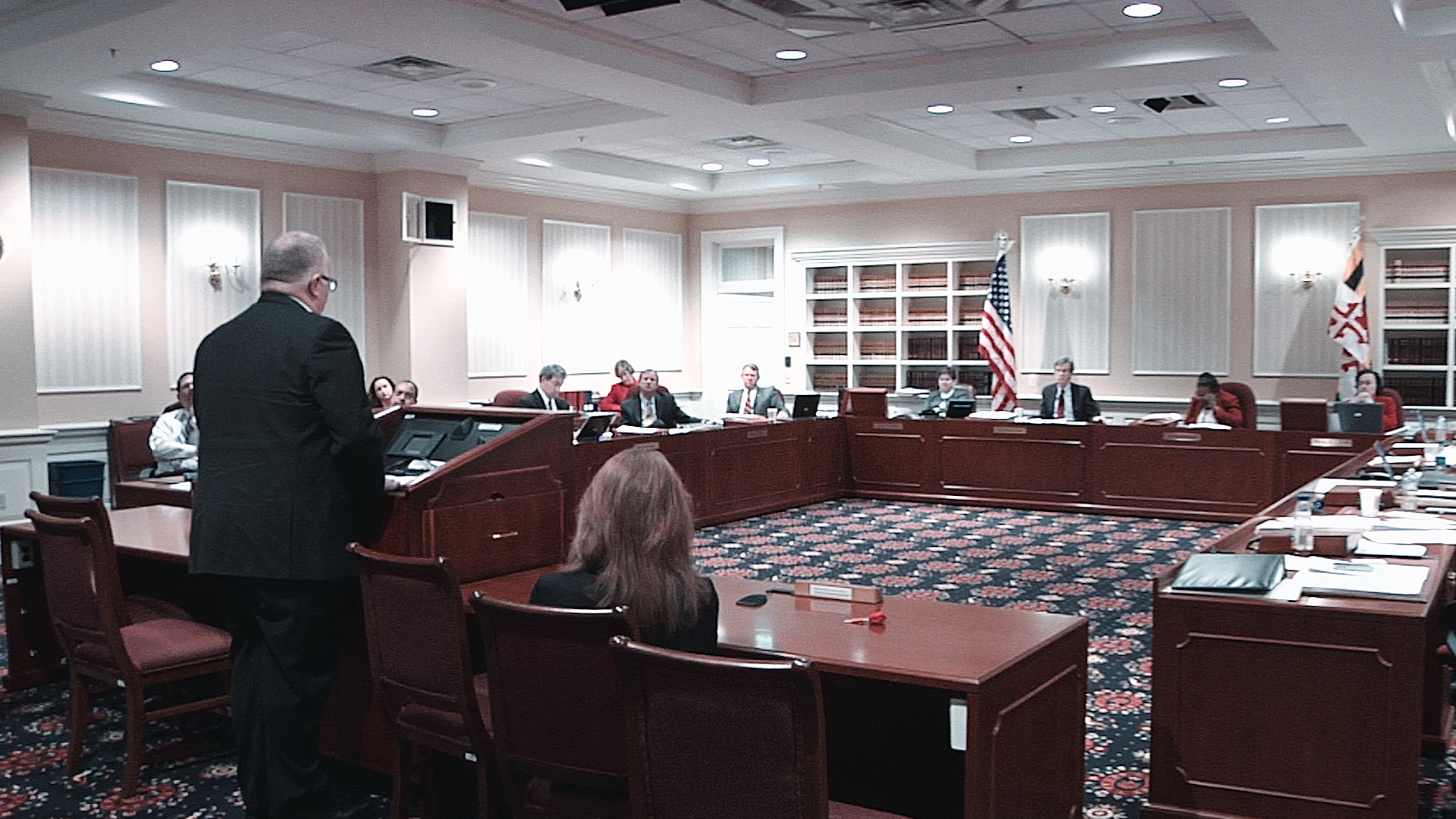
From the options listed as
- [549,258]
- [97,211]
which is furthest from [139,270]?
[549,258]

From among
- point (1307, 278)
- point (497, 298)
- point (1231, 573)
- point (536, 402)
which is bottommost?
point (1231, 573)

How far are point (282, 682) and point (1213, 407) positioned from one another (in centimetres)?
895

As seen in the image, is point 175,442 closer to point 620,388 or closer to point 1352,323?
point 620,388

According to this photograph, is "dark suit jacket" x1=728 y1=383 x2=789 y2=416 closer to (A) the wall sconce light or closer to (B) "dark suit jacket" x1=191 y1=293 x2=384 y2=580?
(A) the wall sconce light

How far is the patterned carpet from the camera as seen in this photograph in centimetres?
413

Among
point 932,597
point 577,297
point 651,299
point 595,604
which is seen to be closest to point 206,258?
point 577,297

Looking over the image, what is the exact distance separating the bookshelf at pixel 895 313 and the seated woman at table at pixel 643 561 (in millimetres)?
11711

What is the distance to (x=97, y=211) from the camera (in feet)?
32.8

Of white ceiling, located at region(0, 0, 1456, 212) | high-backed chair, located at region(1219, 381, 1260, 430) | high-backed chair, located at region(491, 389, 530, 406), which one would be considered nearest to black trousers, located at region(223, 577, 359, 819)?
white ceiling, located at region(0, 0, 1456, 212)

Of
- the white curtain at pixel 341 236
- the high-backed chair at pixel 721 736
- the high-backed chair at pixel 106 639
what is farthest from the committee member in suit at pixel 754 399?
the high-backed chair at pixel 721 736

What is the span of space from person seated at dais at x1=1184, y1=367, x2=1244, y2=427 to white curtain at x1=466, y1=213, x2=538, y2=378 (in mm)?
6888

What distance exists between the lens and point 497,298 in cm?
1338

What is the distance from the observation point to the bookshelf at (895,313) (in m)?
14.4

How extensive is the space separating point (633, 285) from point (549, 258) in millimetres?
1446
